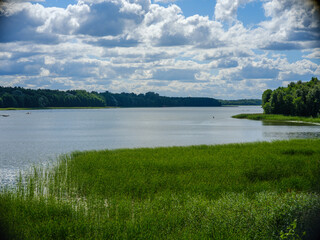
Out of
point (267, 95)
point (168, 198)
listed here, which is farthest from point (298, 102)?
point (168, 198)

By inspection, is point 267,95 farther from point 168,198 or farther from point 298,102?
point 168,198

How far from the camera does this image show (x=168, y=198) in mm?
15859

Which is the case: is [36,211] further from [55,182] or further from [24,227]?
[55,182]

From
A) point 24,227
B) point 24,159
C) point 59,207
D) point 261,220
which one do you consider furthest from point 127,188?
point 24,159

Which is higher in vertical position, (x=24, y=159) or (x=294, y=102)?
(x=294, y=102)

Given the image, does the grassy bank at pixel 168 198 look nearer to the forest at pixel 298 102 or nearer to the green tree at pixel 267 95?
the forest at pixel 298 102

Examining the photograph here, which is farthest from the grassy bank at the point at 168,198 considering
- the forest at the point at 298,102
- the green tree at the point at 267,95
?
the green tree at the point at 267,95

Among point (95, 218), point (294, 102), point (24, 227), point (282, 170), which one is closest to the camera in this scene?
point (24, 227)

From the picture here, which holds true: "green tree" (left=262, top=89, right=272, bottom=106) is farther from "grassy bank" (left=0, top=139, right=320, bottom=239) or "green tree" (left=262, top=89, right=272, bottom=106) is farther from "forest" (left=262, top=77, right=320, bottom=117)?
"grassy bank" (left=0, top=139, right=320, bottom=239)

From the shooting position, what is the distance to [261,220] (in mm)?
12383

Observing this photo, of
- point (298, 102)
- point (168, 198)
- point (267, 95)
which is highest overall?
point (267, 95)

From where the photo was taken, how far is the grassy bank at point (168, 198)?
39.5 ft

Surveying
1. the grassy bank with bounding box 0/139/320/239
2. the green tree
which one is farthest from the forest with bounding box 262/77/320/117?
the grassy bank with bounding box 0/139/320/239

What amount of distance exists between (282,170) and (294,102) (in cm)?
8638
